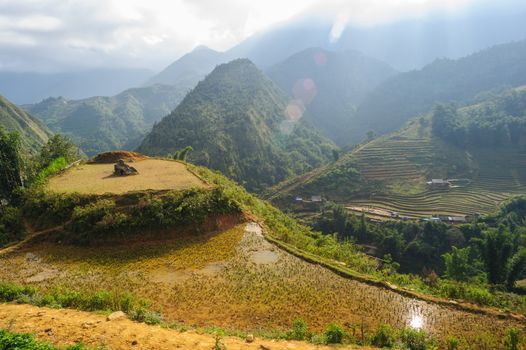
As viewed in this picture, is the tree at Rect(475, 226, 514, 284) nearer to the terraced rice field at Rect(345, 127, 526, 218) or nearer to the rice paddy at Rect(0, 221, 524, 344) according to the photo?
the rice paddy at Rect(0, 221, 524, 344)

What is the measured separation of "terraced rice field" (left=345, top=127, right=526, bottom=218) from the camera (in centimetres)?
7581

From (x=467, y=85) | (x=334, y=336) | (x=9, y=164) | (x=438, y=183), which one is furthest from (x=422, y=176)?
(x=467, y=85)

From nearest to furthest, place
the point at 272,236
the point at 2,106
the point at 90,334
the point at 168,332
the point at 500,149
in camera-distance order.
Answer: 1. the point at 90,334
2. the point at 168,332
3. the point at 272,236
4. the point at 500,149
5. the point at 2,106

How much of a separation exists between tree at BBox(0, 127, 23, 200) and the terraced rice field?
6407 centimetres

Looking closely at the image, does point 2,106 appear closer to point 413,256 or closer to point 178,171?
point 178,171

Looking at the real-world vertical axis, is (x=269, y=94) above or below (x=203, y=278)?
above

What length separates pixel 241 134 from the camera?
109312 mm

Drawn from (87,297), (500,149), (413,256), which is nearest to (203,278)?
(87,297)

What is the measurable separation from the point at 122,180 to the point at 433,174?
82669mm

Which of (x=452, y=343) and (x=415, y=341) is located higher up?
(x=415, y=341)

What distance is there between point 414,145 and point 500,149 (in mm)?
23213

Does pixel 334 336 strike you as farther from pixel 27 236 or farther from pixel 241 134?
pixel 241 134

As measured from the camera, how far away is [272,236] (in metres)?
23.2

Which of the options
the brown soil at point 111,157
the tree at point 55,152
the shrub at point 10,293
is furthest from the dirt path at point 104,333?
the tree at point 55,152
